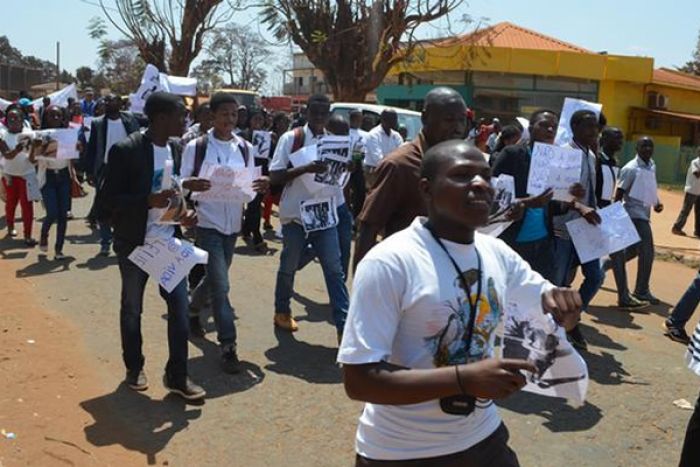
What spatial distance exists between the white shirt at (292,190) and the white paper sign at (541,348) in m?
3.53

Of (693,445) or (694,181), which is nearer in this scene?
(693,445)

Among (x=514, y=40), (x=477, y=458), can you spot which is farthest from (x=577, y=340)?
(x=514, y=40)

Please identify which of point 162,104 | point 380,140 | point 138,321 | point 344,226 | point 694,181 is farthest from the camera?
point 694,181

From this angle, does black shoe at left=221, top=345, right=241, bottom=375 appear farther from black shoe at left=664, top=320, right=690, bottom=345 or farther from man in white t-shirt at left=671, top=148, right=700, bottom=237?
man in white t-shirt at left=671, top=148, right=700, bottom=237

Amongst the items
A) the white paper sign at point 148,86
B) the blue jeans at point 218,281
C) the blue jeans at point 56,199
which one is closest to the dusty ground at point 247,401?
the blue jeans at point 218,281

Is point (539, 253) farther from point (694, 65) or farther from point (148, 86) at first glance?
point (694, 65)

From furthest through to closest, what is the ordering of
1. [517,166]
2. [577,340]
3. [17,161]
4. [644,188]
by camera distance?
1. [17,161]
2. [644,188]
3. [577,340]
4. [517,166]

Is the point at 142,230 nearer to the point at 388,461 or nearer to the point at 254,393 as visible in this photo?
the point at 254,393

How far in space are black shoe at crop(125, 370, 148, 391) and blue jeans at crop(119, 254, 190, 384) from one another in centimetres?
3

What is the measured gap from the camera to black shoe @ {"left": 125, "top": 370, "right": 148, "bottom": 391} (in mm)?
4754

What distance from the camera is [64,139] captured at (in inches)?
344

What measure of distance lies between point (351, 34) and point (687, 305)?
713 inches

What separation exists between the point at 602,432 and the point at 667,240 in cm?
986

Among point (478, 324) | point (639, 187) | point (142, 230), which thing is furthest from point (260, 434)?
point (639, 187)
